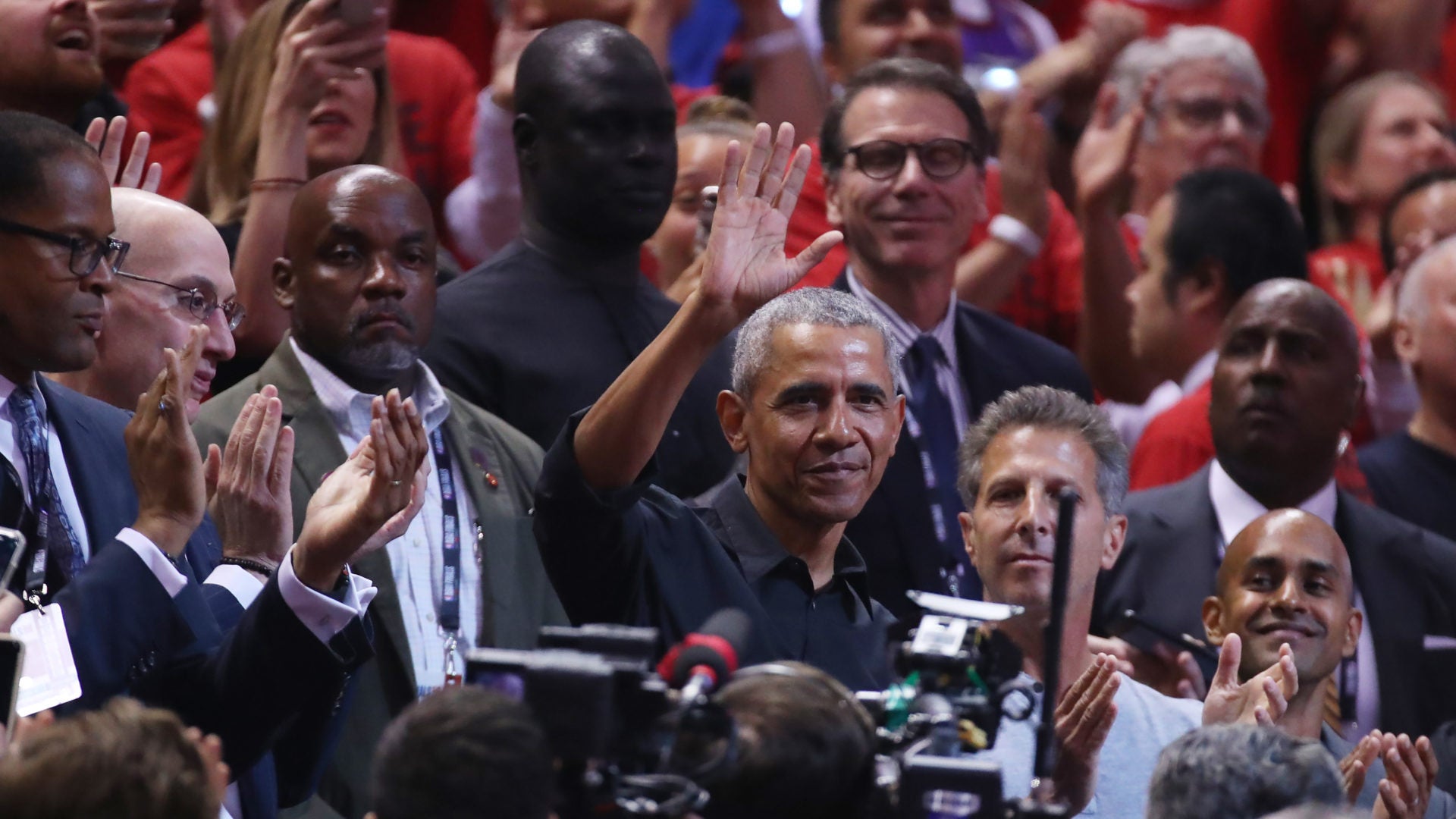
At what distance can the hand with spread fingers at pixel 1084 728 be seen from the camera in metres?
3.67

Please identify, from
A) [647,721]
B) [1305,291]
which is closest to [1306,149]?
[1305,291]

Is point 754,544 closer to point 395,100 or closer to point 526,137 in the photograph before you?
point 526,137

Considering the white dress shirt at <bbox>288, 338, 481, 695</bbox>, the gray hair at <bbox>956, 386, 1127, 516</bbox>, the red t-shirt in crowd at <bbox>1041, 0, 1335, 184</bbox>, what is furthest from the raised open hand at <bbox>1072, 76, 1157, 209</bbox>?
the white dress shirt at <bbox>288, 338, 481, 695</bbox>

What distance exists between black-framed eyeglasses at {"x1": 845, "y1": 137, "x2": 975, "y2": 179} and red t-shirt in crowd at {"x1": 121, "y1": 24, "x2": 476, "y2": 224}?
1326 mm

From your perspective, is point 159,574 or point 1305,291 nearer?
point 159,574

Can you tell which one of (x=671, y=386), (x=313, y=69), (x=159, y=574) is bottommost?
(x=159, y=574)

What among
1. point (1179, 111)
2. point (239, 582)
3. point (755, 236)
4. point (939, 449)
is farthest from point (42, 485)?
point (1179, 111)

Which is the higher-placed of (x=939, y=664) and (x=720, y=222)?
(x=720, y=222)

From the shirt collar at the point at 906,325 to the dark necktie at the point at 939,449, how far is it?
0.02 m

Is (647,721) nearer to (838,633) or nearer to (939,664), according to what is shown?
(939,664)

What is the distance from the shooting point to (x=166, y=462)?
3.52 metres

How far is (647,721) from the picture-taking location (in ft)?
8.68

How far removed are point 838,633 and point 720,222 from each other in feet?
2.44

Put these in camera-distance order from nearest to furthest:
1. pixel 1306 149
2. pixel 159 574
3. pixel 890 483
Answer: pixel 159 574 < pixel 890 483 < pixel 1306 149
